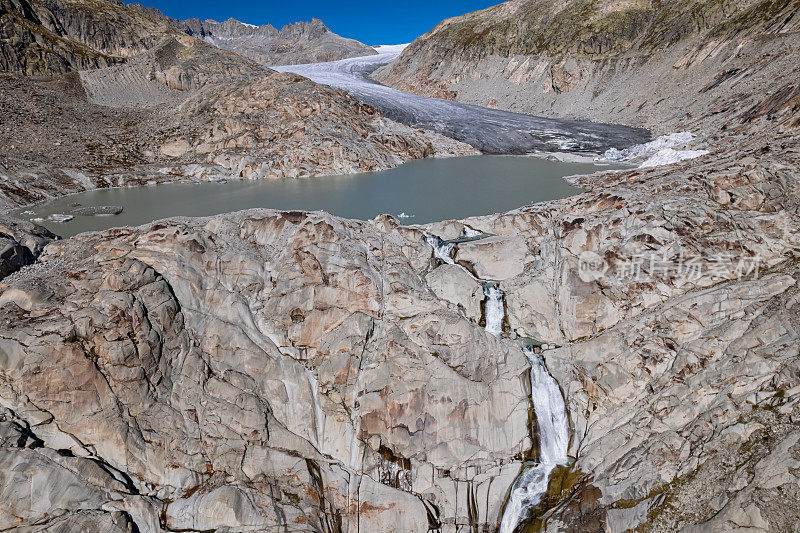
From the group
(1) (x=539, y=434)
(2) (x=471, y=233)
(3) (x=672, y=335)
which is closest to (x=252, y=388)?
(1) (x=539, y=434)

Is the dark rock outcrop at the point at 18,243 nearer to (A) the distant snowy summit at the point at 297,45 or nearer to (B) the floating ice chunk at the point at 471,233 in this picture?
(B) the floating ice chunk at the point at 471,233

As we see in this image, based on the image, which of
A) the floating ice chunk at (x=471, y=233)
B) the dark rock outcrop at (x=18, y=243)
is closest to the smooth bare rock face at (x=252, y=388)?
the dark rock outcrop at (x=18, y=243)

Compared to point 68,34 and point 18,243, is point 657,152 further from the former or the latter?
point 68,34

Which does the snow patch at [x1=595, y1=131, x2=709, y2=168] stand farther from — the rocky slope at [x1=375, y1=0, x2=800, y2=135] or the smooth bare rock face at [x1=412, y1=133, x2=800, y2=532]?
the smooth bare rock face at [x1=412, y1=133, x2=800, y2=532]

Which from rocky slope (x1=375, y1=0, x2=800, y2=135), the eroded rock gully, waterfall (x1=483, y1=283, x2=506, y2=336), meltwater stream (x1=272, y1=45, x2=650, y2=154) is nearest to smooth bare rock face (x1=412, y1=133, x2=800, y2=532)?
the eroded rock gully

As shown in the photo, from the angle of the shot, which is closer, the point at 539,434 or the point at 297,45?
the point at 539,434

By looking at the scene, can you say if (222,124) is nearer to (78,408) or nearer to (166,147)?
(166,147)
